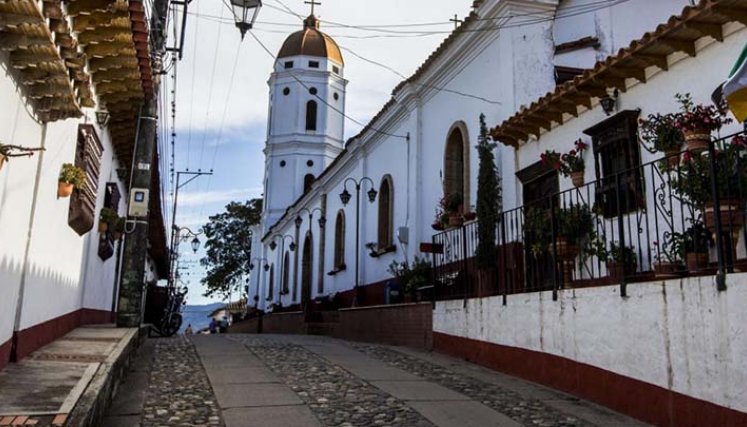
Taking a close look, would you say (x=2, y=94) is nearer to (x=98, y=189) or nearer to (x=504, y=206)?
(x=98, y=189)

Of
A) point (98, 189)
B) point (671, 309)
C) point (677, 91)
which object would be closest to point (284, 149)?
point (98, 189)

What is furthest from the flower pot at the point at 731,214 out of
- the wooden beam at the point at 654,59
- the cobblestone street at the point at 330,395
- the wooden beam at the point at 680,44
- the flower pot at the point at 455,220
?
the flower pot at the point at 455,220

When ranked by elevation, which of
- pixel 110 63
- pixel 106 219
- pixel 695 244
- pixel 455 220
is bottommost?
pixel 695 244

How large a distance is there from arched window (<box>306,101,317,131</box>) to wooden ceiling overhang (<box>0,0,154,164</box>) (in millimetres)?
26837

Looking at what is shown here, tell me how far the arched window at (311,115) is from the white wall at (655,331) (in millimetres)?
28314

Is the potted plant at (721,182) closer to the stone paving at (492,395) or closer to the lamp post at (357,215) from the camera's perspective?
the stone paving at (492,395)

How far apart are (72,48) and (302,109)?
29822mm

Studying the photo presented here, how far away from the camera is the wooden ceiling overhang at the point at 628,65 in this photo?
664cm

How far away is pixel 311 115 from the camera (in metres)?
35.5

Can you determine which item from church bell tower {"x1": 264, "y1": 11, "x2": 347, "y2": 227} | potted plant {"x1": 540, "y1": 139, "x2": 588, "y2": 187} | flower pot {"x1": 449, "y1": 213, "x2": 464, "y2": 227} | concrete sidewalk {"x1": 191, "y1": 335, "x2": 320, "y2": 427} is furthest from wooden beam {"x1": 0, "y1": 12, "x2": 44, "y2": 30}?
church bell tower {"x1": 264, "y1": 11, "x2": 347, "y2": 227}

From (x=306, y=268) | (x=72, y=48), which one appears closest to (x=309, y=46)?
(x=306, y=268)

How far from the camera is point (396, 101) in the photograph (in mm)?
16594

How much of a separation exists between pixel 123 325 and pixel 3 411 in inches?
227

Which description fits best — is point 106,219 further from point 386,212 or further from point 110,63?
point 386,212
